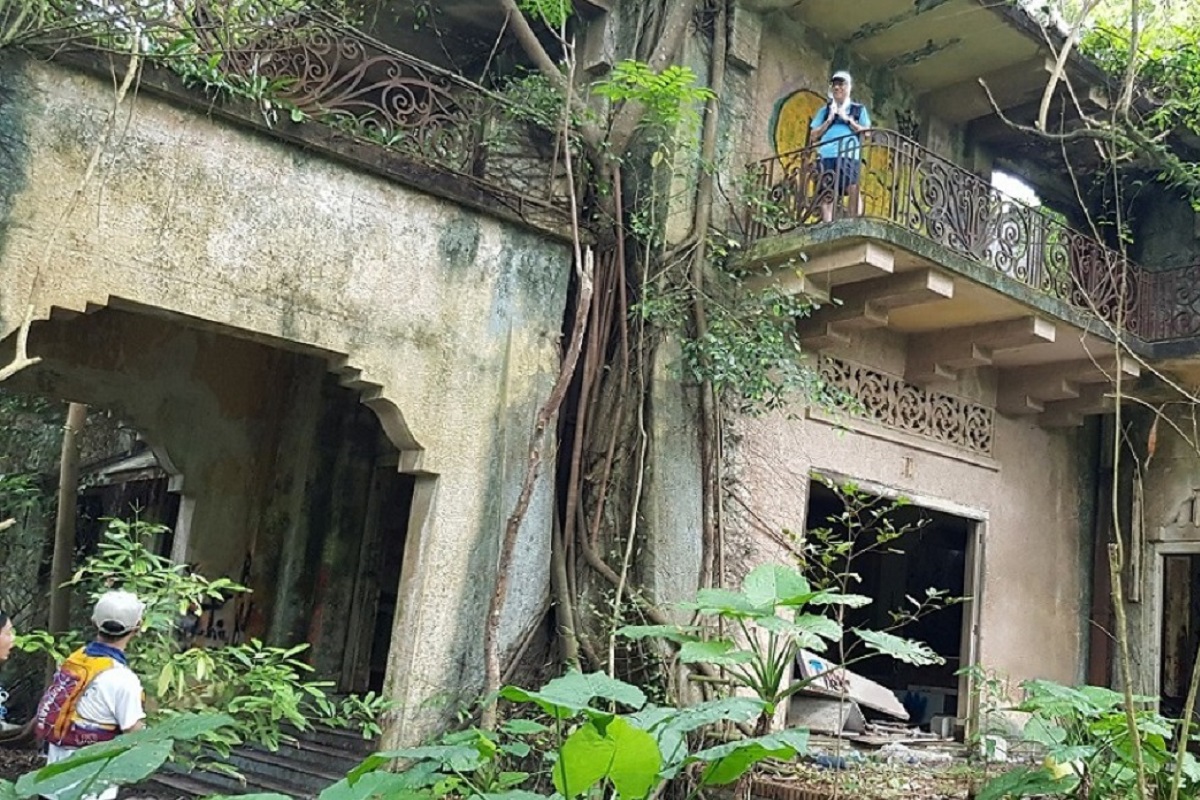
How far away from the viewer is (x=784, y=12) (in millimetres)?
8492

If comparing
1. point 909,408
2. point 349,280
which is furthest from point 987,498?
point 349,280

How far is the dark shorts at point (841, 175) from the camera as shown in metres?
7.39

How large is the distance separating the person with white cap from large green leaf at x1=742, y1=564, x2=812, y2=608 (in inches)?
91.5

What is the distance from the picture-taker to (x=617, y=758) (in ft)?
8.83

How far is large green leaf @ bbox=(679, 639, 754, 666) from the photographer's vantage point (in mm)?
4395

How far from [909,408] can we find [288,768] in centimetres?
517

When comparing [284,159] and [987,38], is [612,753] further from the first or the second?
[987,38]

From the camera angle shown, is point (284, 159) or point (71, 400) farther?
point (71, 400)

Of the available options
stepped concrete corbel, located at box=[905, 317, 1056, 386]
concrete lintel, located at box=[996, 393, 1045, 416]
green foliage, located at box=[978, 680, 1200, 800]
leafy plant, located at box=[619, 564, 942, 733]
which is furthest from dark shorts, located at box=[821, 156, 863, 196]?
green foliage, located at box=[978, 680, 1200, 800]

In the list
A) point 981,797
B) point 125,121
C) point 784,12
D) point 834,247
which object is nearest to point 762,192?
point 834,247

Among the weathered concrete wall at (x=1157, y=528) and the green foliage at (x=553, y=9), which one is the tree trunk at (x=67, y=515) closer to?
the green foliage at (x=553, y=9)

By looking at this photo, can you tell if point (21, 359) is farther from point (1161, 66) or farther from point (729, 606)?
point (1161, 66)

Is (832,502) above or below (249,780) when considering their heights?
above

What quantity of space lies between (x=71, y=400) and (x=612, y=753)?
6.96 meters
